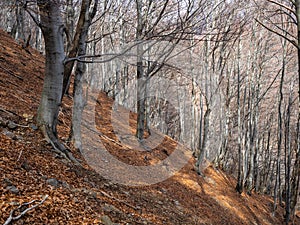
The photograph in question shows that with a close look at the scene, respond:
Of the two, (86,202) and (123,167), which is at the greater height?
(86,202)

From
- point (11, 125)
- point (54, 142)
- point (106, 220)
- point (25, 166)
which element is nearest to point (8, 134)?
point (11, 125)

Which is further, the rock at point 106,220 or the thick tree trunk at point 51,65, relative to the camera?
the thick tree trunk at point 51,65

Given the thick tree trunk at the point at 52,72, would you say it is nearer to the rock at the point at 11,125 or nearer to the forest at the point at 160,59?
the forest at the point at 160,59

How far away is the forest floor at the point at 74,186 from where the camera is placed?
130 inches

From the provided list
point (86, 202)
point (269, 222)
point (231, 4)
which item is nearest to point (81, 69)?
point (86, 202)

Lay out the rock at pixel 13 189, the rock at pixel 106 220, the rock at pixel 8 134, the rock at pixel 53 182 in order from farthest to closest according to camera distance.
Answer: the rock at pixel 8 134
the rock at pixel 53 182
the rock at pixel 106 220
the rock at pixel 13 189

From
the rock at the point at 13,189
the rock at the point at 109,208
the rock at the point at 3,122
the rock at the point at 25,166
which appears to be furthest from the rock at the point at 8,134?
the rock at the point at 109,208

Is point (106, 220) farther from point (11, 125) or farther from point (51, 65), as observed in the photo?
point (51, 65)

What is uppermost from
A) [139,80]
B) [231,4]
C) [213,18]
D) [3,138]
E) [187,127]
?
[231,4]

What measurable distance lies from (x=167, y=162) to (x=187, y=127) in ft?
70.7

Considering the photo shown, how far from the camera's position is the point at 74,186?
416 centimetres

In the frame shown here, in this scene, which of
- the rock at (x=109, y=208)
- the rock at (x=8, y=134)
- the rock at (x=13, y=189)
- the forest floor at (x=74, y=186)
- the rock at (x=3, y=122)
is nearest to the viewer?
the rock at (x=13, y=189)

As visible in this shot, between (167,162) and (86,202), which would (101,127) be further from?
(86,202)

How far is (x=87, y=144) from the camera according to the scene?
7820 mm
